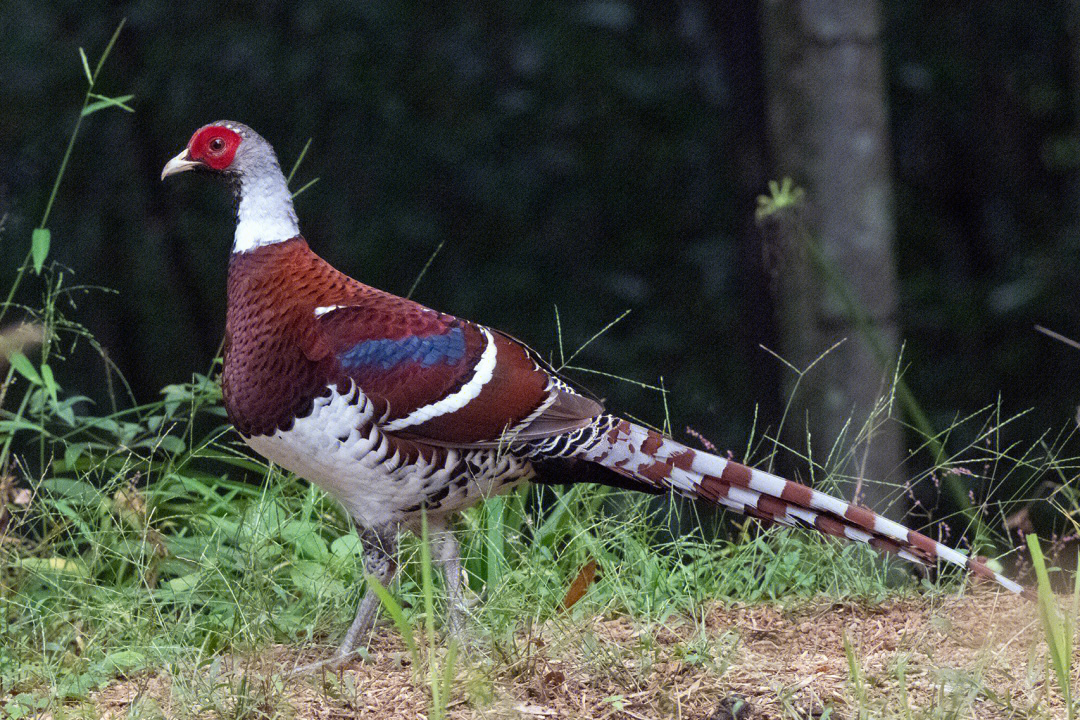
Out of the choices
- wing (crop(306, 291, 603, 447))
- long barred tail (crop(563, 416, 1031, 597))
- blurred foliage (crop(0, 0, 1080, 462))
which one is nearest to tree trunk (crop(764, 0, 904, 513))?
long barred tail (crop(563, 416, 1031, 597))

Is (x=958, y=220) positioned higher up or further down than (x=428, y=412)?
further down

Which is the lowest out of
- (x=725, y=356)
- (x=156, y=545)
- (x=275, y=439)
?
(x=725, y=356)

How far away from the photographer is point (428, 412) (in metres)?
3.20

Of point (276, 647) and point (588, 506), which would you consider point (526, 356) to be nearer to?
point (588, 506)

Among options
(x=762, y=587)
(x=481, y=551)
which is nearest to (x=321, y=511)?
(x=481, y=551)

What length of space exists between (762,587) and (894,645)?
52 cm

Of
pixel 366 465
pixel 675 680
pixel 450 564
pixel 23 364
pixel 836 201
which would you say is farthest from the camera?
pixel 836 201

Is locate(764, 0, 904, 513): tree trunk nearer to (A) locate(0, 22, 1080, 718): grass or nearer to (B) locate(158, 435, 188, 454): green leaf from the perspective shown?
(A) locate(0, 22, 1080, 718): grass

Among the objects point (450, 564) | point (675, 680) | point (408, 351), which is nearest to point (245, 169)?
point (408, 351)

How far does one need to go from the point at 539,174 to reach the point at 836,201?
3262 mm

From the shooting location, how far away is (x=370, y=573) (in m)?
3.36

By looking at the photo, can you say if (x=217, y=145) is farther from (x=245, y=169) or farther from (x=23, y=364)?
(x=23, y=364)

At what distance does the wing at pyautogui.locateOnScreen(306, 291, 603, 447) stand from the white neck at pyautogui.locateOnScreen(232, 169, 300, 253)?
0.29 metres

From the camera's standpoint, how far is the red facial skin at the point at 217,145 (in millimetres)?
3494
